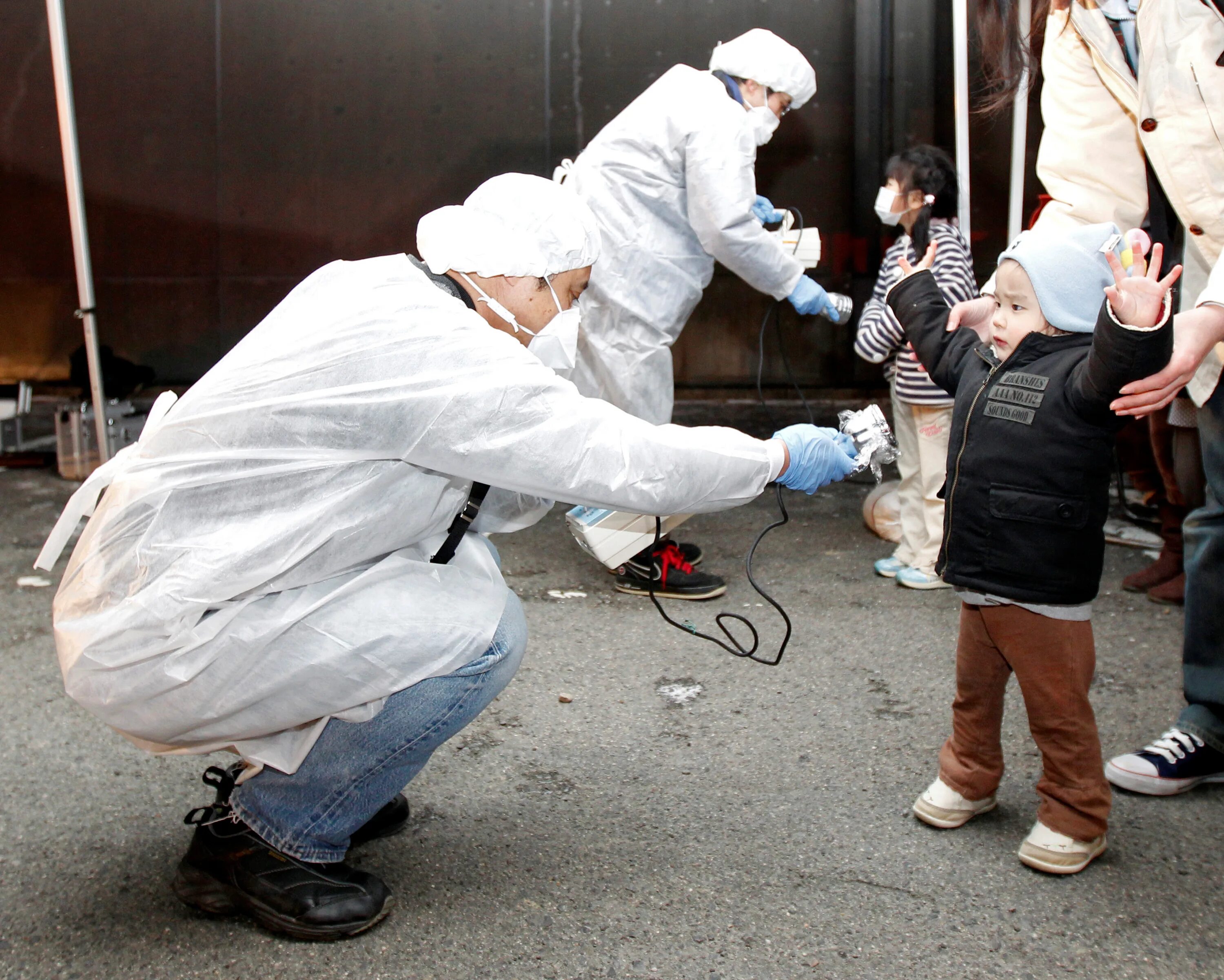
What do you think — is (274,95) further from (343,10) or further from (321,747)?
(321,747)

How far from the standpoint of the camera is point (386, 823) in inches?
88.6

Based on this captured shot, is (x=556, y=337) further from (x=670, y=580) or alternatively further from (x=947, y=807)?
(x=670, y=580)

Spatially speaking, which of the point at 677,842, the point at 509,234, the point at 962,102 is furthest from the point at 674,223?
the point at 677,842

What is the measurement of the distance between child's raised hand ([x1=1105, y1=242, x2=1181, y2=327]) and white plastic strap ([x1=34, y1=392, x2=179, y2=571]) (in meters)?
1.48

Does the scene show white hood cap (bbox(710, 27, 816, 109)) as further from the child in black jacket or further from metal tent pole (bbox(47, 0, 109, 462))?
metal tent pole (bbox(47, 0, 109, 462))

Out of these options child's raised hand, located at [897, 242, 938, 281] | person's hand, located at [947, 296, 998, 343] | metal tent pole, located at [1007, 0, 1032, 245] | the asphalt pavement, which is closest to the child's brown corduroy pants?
the asphalt pavement

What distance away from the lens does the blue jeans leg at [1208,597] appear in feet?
7.69

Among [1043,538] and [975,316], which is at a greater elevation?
[975,316]

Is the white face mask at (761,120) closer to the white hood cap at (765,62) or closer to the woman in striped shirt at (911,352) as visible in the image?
the white hood cap at (765,62)

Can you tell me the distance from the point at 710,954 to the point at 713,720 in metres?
0.90

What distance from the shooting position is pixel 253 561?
1.76 meters

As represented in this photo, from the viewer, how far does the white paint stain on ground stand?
2879mm

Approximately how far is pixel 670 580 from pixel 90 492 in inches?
82.6

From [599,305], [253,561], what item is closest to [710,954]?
[253,561]
